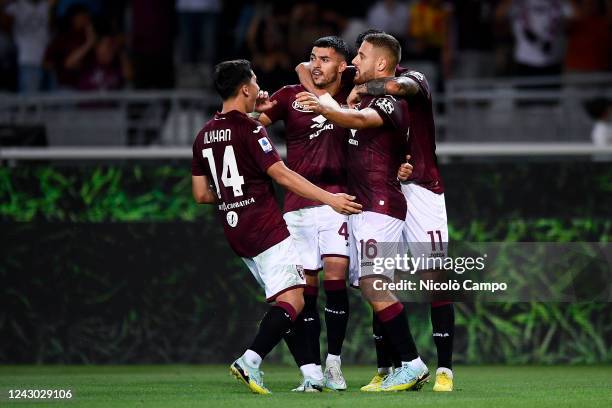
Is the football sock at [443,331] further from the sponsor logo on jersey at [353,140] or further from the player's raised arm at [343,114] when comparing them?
the player's raised arm at [343,114]

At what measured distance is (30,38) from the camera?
17.5 m

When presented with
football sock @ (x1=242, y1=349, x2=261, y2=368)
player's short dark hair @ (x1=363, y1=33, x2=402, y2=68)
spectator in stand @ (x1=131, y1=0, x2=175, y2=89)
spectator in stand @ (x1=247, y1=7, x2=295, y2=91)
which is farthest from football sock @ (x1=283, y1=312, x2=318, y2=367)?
spectator in stand @ (x1=131, y1=0, x2=175, y2=89)

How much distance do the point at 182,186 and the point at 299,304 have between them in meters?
4.45

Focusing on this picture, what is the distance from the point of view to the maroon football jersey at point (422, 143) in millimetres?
10070

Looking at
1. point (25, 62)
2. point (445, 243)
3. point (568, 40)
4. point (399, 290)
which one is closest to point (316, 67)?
point (445, 243)

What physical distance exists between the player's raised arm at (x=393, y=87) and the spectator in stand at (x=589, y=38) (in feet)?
22.5

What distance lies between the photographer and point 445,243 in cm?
1012

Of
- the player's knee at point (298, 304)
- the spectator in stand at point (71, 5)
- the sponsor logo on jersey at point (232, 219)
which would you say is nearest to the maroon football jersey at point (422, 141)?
the player's knee at point (298, 304)

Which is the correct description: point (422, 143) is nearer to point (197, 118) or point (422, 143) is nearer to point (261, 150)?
point (261, 150)

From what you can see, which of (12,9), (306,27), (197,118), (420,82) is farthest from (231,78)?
(12,9)

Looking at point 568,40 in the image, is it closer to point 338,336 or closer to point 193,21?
point 193,21

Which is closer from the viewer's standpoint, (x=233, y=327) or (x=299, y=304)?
(x=299, y=304)

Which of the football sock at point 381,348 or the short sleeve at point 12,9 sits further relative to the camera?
the short sleeve at point 12,9

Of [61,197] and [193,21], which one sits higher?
[193,21]
